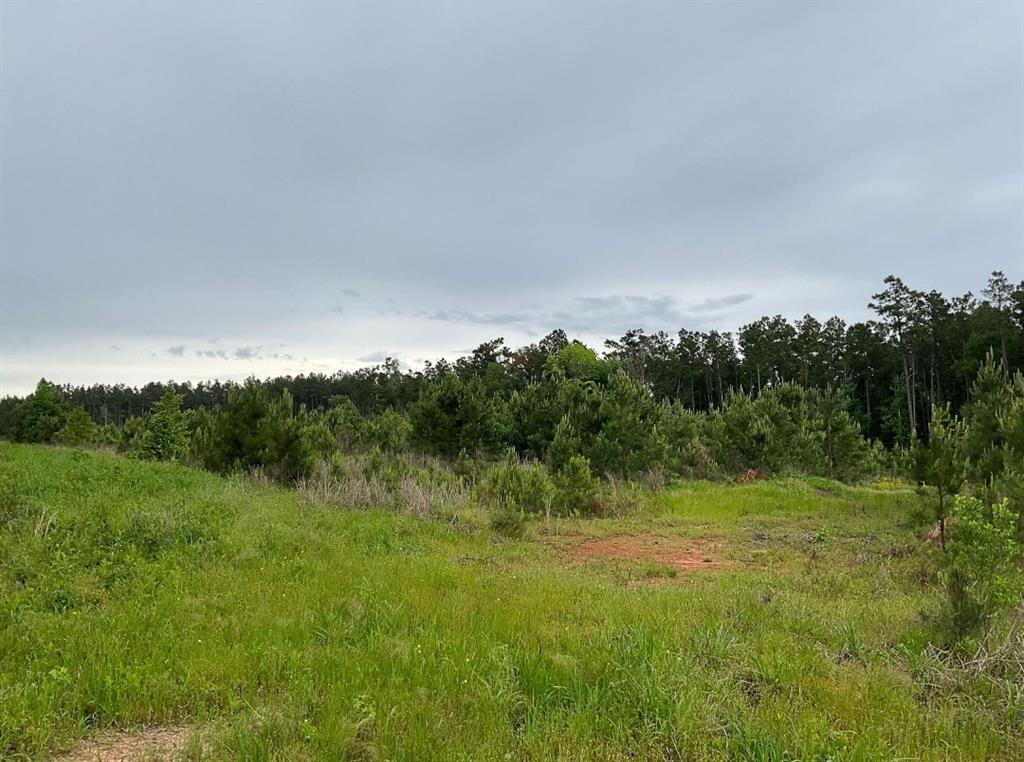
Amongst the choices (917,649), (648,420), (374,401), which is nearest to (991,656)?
(917,649)

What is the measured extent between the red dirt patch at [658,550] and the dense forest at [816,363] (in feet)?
62.8

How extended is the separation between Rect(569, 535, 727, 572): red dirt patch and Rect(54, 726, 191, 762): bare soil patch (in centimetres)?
685

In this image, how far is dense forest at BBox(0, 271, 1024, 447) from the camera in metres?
44.2

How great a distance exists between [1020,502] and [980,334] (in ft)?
146

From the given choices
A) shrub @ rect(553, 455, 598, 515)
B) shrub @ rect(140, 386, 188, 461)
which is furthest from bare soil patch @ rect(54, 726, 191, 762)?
shrub @ rect(140, 386, 188, 461)

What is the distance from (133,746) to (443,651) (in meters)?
1.92

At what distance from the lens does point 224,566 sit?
21.3 ft

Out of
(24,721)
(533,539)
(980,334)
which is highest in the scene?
(980,334)

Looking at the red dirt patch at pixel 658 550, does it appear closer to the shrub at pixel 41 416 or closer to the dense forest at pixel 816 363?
the dense forest at pixel 816 363

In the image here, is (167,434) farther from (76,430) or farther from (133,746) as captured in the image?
(133,746)

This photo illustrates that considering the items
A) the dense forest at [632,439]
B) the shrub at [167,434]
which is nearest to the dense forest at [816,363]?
the dense forest at [632,439]

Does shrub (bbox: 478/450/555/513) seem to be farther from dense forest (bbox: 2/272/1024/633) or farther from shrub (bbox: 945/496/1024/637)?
shrub (bbox: 945/496/1024/637)

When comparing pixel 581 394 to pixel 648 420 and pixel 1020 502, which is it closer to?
pixel 648 420

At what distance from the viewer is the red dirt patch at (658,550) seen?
9.26 metres
